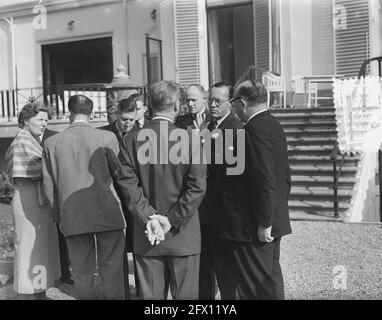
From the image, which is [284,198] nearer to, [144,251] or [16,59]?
[144,251]

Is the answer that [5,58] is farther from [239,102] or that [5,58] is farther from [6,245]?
[239,102]

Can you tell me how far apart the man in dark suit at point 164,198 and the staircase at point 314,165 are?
4.13 metres

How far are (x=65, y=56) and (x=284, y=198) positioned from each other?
11.7 metres

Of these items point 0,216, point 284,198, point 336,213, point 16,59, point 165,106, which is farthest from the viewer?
point 16,59

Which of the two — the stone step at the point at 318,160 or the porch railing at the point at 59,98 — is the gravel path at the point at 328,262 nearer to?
the stone step at the point at 318,160

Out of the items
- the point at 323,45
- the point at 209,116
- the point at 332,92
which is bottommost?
the point at 209,116

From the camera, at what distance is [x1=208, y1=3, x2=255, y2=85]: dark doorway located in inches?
449

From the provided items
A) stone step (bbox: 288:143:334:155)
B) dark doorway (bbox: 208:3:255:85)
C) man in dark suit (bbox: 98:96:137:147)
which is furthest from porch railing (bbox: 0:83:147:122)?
man in dark suit (bbox: 98:96:137:147)

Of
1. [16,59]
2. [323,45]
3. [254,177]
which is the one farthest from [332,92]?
[16,59]

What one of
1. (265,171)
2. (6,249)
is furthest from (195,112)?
(6,249)

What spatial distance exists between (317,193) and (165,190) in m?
4.83

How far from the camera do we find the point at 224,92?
3641 millimetres

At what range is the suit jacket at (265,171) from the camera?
2936mm

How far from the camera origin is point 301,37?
388 inches
